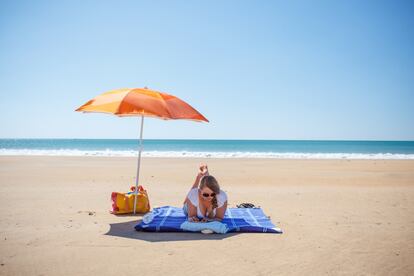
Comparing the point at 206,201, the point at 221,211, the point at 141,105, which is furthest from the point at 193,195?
the point at 141,105

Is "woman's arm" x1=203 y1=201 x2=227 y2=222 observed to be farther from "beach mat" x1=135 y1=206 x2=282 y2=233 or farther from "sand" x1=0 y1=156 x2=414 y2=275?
"sand" x1=0 y1=156 x2=414 y2=275

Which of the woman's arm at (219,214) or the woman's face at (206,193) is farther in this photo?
the woman's arm at (219,214)

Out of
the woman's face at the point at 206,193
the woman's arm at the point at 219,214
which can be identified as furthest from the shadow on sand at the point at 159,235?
the woman's face at the point at 206,193

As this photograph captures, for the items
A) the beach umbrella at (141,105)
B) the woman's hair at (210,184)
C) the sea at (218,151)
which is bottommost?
the sea at (218,151)

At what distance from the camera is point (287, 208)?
6.41 metres

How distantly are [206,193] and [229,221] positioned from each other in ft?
2.71

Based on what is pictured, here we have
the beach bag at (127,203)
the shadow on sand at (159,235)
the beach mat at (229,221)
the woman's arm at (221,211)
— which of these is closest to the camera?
the shadow on sand at (159,235)

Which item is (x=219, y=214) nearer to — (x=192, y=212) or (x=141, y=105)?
(x=192, y=212)

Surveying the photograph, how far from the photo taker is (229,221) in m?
5.08

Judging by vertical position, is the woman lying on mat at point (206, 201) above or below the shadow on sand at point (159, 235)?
above

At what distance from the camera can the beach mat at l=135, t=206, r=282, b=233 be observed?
458 cm

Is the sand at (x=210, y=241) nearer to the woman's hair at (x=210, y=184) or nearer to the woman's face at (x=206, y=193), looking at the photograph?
the woman's face at (x=206, y=193)

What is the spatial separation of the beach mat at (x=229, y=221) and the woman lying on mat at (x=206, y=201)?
273mm

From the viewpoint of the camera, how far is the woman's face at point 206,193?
4629 mm
